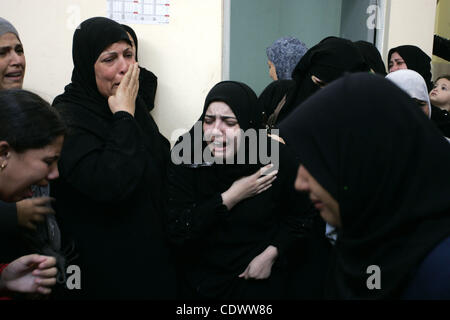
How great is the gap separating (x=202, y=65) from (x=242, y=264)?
165 centimetres

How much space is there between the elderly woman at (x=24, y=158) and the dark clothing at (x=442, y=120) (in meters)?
2.51

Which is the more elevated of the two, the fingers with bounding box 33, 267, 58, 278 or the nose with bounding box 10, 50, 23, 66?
the nose with bounding box 10, 50, 23, 66

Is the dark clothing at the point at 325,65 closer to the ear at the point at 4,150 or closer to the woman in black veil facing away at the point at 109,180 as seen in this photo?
the woman in black veil facing away at the point at 109,180

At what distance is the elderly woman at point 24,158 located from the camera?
1104mm

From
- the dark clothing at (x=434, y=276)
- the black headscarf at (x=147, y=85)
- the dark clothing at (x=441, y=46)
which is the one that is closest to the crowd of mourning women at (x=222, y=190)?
the dark clothing at (x=434, y=276)

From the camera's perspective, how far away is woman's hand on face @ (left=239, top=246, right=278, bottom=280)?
1.52m

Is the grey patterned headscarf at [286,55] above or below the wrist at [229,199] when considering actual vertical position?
above

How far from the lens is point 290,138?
3.08 ft

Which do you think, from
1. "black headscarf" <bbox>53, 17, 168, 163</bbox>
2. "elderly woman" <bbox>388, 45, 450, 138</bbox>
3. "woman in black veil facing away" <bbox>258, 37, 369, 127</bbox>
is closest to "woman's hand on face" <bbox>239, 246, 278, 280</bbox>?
"black headscarf" <bbox>53, 17, 168, 163</bbox>

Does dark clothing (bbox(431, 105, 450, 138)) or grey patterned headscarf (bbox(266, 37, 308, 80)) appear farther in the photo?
grey patterned headscarf (bbox(266, 37, 308, 80))

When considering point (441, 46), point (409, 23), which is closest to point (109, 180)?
point (409, 23)

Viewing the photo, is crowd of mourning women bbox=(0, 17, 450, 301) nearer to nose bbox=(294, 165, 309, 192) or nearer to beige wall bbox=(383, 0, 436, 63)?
nose bbox=(294, 165, 309, 192)

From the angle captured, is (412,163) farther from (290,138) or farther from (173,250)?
(173,250)

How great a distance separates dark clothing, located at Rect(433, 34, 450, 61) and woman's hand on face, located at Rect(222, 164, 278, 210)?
2645mm
